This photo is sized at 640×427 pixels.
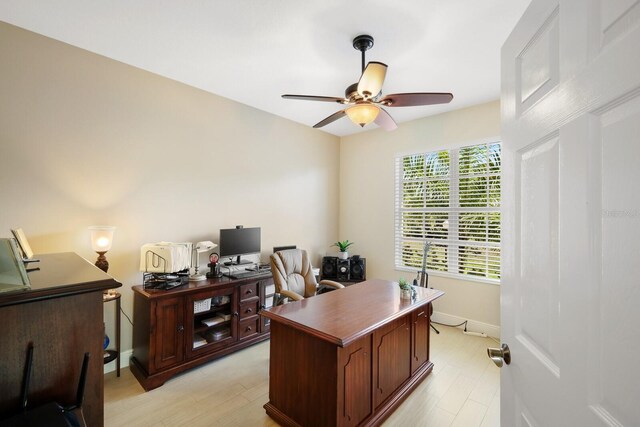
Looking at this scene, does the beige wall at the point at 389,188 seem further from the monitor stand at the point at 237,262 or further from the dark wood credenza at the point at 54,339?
the dark wood credenza at the point at 54,339

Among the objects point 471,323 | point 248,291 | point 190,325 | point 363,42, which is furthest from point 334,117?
point 471,323

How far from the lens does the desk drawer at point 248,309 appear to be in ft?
10.3

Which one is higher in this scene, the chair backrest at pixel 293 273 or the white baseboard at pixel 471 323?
the chair backrest at pixel 293 273

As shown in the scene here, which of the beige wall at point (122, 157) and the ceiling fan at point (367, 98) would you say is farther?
the beige wall at point (122, 157)

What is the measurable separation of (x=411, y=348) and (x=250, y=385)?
4.68ft

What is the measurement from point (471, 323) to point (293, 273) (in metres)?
2.43

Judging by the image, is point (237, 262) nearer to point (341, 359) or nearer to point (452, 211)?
point (341, 359)

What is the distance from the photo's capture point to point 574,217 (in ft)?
2.22

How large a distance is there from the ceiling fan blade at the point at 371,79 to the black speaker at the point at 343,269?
2.76 metres

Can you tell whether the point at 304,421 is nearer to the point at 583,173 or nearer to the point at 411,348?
the point at 411,348

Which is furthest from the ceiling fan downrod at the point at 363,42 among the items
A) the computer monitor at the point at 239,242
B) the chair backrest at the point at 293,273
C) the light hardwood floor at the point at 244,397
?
the light hardwood floor at the point at 244,397

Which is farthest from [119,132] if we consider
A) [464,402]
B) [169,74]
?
[464,402]

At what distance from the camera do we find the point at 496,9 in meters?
2.00

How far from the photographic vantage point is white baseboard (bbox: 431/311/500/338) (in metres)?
3.50
